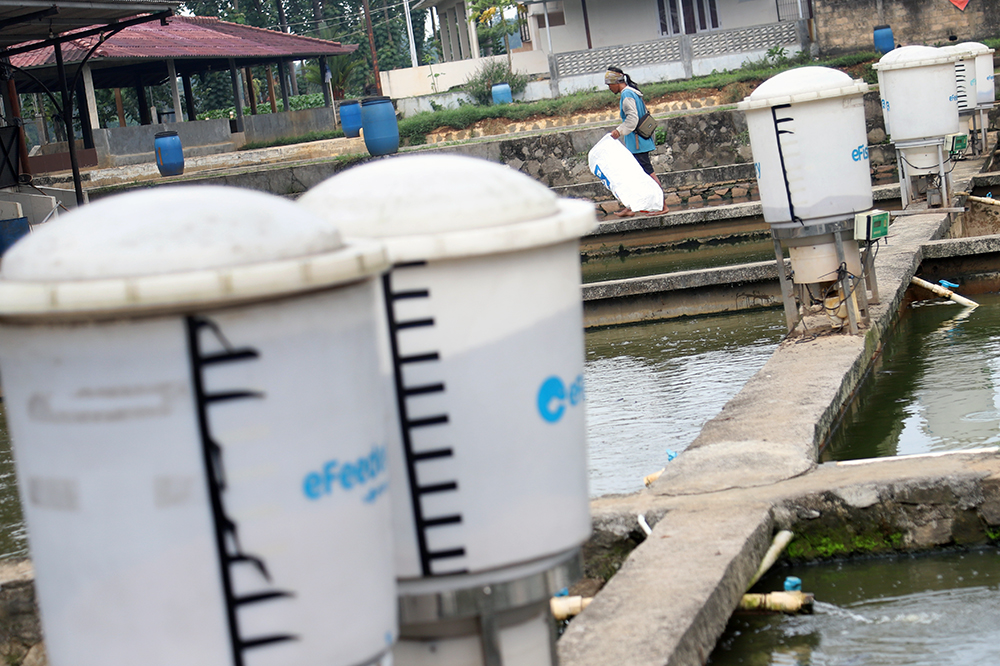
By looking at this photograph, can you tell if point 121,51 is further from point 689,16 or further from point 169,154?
point 689,16

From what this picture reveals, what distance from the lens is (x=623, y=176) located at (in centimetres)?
1027

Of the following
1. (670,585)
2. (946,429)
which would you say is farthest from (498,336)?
(946,429)

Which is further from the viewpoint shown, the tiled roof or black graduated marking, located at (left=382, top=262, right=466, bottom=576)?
the tiled roof

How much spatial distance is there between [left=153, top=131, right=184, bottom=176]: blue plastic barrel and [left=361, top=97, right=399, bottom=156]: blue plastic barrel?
13.5 feet

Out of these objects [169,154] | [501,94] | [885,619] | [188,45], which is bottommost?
[885,619]

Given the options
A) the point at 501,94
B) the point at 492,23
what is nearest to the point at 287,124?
the point at 501,94

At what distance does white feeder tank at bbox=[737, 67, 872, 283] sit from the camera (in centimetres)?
561

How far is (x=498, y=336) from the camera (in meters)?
1.84

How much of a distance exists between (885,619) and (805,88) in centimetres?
329

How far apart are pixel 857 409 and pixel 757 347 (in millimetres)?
1640

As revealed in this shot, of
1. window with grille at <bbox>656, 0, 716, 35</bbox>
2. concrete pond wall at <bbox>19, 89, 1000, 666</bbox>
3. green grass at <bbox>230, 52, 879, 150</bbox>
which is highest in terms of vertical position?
window with grille at <bbox>656, 0, 716, 35</bbox>

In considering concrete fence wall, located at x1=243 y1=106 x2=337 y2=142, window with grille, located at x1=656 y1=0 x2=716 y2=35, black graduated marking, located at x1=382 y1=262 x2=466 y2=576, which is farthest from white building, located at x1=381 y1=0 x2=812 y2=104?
black graduated marking, located at x1=382 y1=262 x2=466 y2=576

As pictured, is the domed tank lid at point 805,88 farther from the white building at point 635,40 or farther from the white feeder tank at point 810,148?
the white building at point 635,40

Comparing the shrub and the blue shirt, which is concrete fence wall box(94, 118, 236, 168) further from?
the blue shirt
